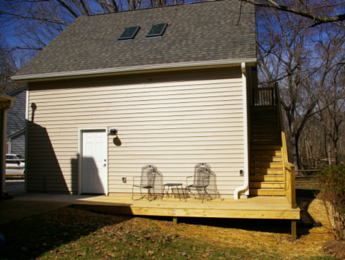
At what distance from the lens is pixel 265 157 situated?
368 inches

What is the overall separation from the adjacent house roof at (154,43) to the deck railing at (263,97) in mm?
4145

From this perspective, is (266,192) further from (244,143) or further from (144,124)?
(144,124)

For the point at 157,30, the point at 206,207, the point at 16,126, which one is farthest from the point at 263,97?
the point at 16,126

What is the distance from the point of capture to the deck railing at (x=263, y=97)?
14.0 meters

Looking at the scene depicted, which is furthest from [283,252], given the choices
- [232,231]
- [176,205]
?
[176,205]

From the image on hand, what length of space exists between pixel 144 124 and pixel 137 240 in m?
3.90

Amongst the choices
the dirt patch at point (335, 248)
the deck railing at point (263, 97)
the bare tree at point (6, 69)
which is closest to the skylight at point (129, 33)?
the deck railing at point (263, 97)

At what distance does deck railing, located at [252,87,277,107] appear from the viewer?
1401 centimetres

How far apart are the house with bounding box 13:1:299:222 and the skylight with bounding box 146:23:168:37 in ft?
0.24

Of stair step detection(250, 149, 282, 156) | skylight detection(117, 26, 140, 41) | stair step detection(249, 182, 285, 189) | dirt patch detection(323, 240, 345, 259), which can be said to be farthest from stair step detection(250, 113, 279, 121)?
dirt patch detection(323, 240, 345, 259)

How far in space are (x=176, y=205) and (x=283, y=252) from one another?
2.52 metres

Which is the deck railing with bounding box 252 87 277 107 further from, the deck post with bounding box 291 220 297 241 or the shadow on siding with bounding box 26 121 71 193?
the shadow on siding with bounding box 26 121 71 193

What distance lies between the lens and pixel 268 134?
10.7 meters

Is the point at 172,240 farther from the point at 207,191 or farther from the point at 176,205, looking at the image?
the point at 207,191
